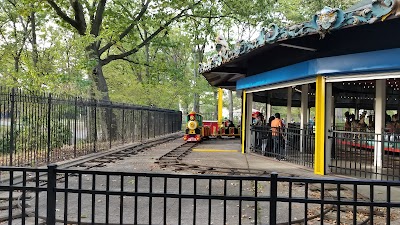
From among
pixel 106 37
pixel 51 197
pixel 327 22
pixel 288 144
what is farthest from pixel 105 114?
pixel 51 197

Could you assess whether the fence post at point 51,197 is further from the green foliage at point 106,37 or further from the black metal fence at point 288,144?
the green foliage at point 106,37

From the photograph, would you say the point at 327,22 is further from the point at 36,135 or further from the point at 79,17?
the point at 79,17

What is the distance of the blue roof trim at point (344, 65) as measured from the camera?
31.1 ft

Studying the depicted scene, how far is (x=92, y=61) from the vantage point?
19453 mm

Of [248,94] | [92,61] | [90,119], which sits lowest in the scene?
[90,119]

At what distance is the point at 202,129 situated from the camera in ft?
79.0

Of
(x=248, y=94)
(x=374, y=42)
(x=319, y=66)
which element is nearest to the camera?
(x=374, y=42)

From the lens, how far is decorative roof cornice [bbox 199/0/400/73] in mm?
7797

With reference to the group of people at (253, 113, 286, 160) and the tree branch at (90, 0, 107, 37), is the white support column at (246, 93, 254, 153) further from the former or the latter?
the tree branch at (90, 0, 107, 37)

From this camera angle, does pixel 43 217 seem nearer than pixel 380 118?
Yes

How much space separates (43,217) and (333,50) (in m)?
8.54

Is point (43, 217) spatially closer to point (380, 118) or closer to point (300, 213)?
point (300, 213)

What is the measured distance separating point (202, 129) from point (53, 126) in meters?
12.6

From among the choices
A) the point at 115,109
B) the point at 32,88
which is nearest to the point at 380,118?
the point at 115,109
